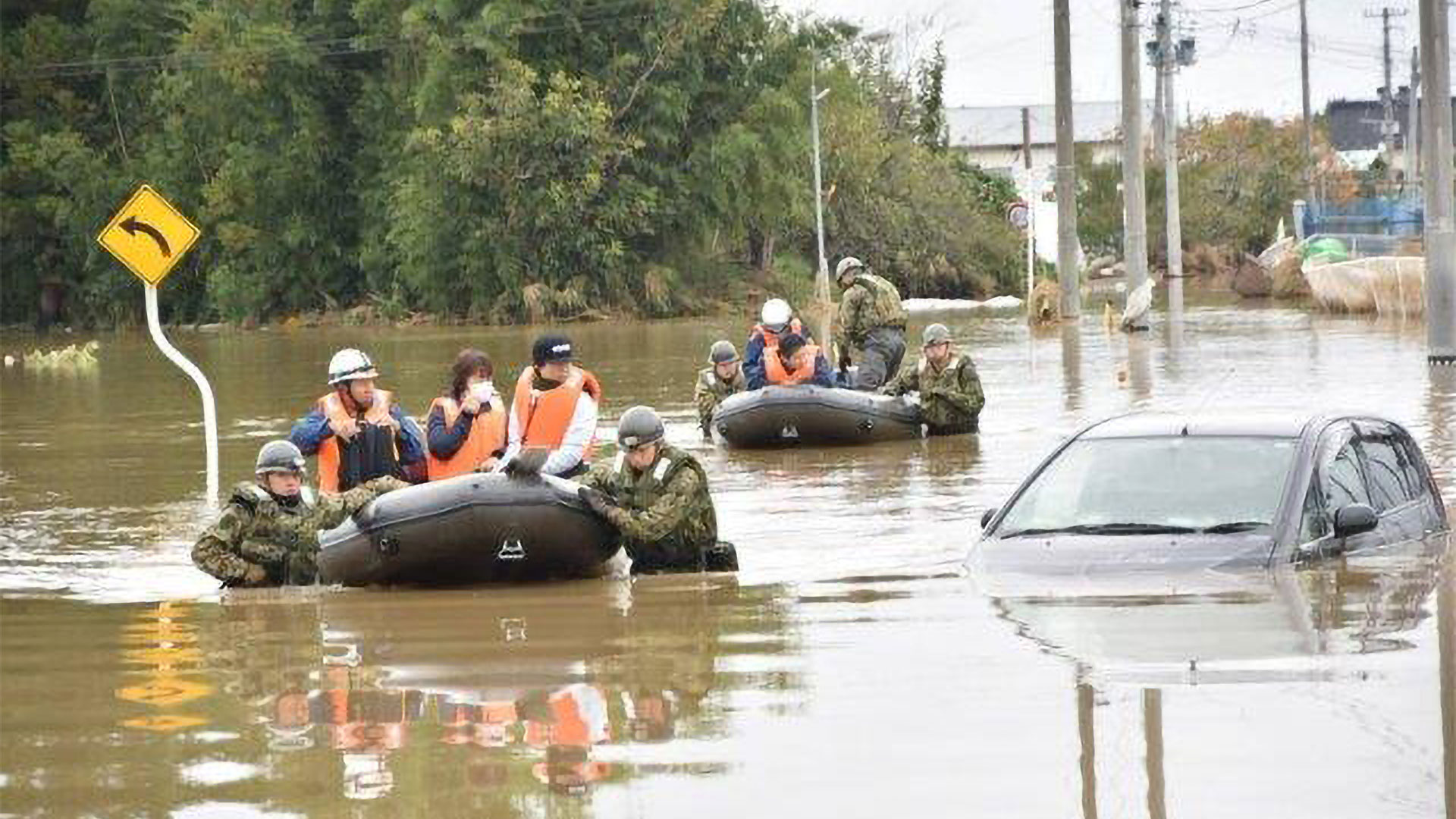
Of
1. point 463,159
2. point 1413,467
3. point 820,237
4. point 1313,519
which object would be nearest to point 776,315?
point 1413,467

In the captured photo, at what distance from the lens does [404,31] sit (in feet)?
252

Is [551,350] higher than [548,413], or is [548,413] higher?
[551,350]

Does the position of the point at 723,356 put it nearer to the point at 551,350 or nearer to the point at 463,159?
the point at 551,350

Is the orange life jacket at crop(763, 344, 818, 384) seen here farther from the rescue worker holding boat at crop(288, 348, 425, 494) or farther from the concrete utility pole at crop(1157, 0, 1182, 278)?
the concrete utility pole at crop(1157, 0, 1182, 278)

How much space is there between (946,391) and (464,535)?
12.4 m

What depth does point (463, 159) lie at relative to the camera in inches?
2918

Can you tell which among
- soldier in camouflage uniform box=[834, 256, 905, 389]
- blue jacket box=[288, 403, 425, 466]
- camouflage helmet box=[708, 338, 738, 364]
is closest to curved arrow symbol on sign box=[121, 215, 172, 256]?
camouflage helmet box=[708, 338, 738, 364]

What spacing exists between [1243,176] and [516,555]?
90316mm

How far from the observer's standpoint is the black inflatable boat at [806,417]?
26.5 meters

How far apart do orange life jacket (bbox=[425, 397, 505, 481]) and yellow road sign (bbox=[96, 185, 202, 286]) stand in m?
6.66

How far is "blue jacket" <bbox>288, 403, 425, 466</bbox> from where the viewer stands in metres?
16.5

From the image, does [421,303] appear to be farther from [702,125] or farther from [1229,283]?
[1229,283]

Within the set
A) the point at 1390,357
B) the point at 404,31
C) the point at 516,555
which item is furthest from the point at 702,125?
the point at 516,555

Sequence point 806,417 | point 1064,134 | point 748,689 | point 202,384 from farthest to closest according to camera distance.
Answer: point 1064,134
point 806,417
point 202,384
point 748,689
